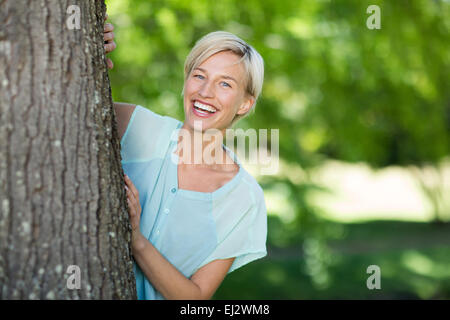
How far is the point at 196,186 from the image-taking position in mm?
2314

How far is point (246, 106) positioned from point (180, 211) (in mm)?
625

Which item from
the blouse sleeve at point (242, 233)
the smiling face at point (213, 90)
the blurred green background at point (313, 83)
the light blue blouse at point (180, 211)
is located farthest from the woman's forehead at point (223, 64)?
the blurred green background at point (313, 83)

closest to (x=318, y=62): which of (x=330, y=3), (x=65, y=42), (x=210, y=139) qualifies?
(x=330, y=3)

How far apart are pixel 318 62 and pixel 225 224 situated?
452cm

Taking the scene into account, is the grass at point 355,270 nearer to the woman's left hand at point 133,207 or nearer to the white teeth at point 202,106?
the white teeth at point 202,106

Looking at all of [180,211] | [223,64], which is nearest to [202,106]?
[223,64]

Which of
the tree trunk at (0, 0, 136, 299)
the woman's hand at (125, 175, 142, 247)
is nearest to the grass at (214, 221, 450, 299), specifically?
the woman's hand at (125, 175, 142, 247)

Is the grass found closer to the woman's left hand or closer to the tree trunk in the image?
the woman's left hand

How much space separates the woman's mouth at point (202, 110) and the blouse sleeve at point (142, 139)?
15 centimetres

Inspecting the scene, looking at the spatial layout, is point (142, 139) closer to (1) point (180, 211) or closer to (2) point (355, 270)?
(1) point (180, 211)

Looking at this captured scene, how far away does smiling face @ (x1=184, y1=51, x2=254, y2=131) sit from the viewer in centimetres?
233

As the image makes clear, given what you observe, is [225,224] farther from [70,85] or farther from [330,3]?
[330,3]

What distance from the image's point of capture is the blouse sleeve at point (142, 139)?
7.52ft

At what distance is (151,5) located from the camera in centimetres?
501
